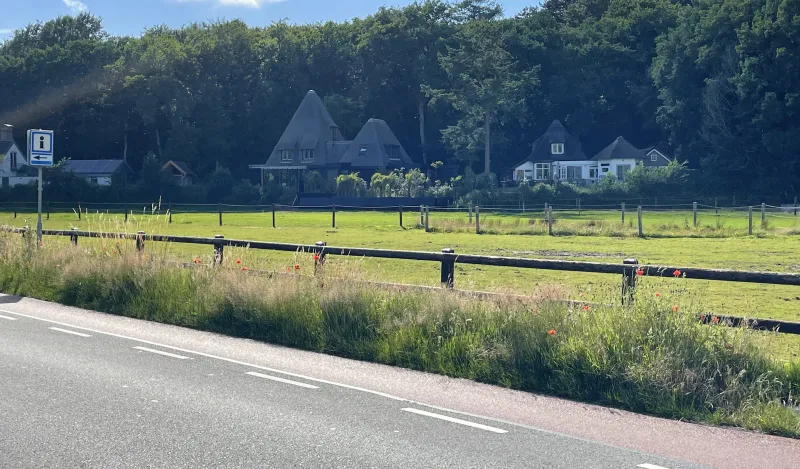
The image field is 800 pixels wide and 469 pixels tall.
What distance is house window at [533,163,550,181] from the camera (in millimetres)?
96812

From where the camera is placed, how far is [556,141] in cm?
9512

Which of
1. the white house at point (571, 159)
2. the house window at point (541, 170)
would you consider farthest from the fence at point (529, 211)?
the house window at point (541, 170)

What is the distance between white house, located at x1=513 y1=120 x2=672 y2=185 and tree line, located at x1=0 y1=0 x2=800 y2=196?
3.15 metres

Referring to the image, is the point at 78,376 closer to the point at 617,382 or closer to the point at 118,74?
the point at 617,382

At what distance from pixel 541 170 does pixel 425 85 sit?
15980 millimetres

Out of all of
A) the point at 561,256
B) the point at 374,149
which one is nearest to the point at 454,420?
the point at 561,256

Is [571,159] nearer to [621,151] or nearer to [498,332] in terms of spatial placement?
[621,151]

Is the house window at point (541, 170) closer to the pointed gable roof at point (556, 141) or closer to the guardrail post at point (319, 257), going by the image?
Result: the pointed gable roof at point (556, 141)

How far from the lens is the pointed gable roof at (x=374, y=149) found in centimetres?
9256

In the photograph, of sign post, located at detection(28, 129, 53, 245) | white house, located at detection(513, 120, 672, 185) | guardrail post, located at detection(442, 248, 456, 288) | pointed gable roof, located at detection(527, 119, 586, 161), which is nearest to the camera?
guardrail post, located at detection(442, 248, 456, 288)

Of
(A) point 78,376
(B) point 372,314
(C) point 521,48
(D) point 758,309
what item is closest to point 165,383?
(A) point 78,376

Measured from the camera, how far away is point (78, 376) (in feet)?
31.4

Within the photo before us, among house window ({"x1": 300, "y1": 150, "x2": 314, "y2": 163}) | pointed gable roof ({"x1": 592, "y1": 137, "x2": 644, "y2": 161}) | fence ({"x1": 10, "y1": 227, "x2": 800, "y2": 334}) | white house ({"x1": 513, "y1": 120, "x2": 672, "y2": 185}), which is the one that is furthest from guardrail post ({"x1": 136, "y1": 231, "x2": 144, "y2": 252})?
house window ({"x1": 300, "y1": 150, "x2": 314, "y2": 163})

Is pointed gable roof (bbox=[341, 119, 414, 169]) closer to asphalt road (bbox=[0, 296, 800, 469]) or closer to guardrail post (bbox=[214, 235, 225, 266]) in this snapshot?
guardrail post (bbox=[214, 235, 225, 266])
